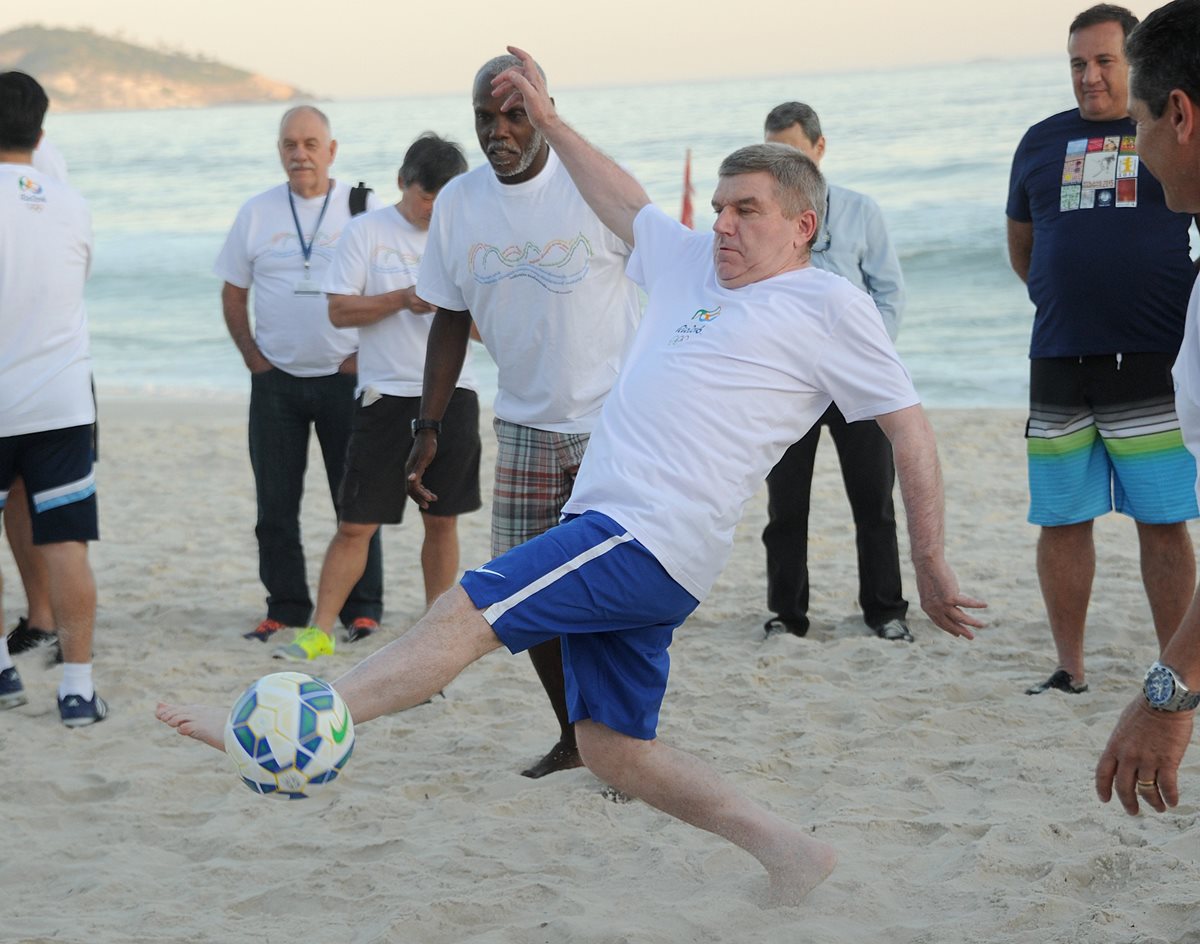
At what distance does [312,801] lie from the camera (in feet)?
14.0

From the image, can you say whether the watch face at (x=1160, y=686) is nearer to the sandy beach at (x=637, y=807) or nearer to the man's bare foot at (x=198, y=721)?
the sandy beach at (x=637, y=807)

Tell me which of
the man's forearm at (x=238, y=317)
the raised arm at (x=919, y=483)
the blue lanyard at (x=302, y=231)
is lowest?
the raised arm at (x=919, y=483)

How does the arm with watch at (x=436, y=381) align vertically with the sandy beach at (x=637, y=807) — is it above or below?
above

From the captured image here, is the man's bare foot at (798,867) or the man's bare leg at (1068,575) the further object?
the man's bare leg at (1068,575)

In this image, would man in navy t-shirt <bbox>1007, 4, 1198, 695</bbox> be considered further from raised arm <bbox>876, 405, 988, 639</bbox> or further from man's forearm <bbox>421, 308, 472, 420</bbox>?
man's forearm <bbox>421, 308, 472, 420</bbox>

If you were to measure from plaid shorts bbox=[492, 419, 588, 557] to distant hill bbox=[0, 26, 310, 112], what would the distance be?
13919cm

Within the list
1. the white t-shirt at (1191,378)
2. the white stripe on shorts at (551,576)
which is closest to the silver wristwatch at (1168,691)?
the white t-shirt at (1191,378)

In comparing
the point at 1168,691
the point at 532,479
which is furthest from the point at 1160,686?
the point at 532,479

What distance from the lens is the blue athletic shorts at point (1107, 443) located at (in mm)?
4582

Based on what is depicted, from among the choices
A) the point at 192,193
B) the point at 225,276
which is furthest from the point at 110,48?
the point at 225,276

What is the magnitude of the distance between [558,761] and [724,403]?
173 centimetres

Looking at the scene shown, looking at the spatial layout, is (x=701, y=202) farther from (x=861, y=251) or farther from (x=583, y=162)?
(x=583, y=162)

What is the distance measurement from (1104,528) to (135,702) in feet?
16.4

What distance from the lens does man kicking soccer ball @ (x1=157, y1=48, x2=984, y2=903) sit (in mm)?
2926
